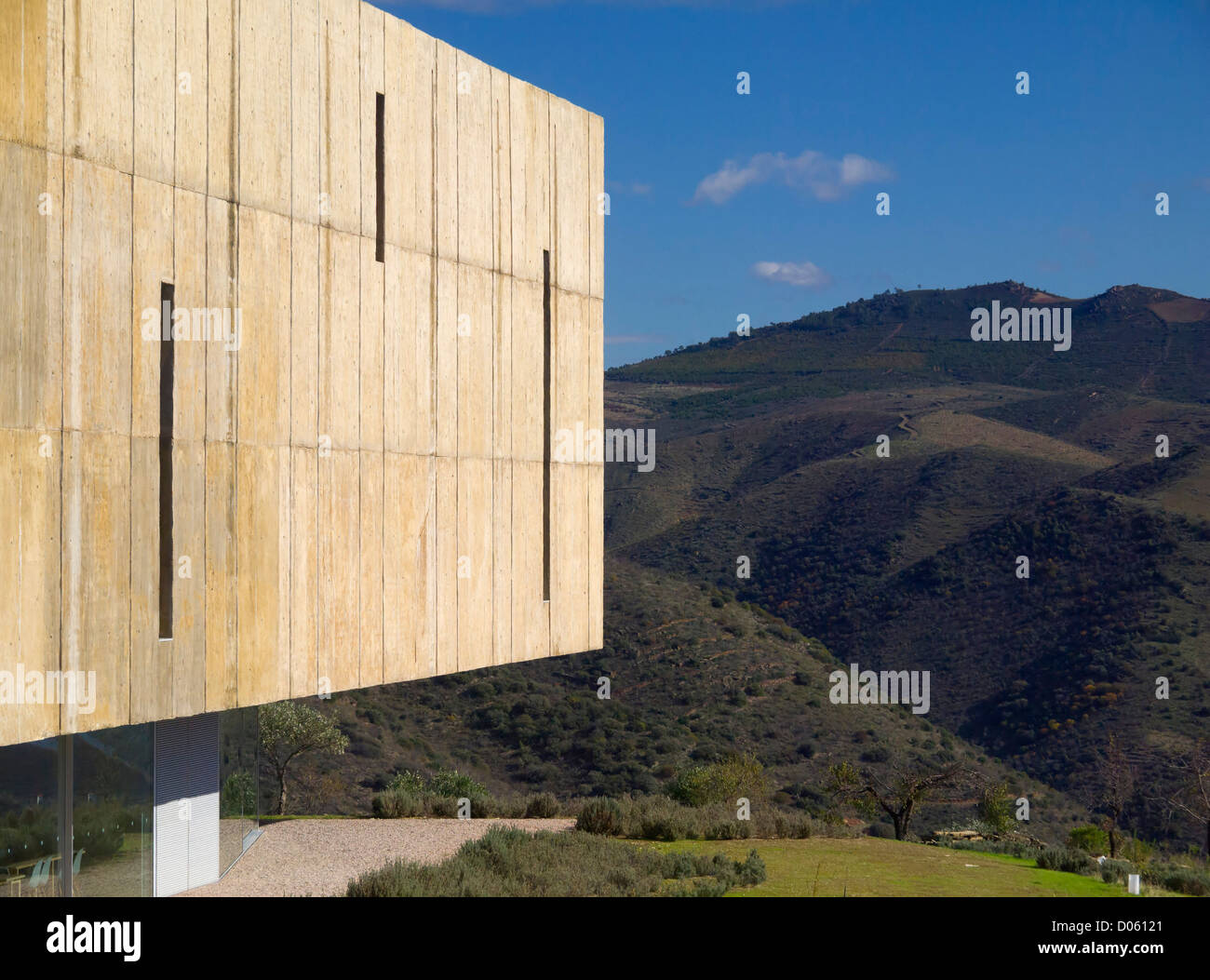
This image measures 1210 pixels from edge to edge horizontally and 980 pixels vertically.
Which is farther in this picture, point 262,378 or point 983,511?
point 983,511

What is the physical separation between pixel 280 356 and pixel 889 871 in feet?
38.2

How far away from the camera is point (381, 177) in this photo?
14609 millimetres

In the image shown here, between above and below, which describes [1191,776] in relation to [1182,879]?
below

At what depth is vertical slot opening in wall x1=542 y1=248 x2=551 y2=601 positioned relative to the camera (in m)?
17.7

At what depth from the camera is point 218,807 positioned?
57.1 ft

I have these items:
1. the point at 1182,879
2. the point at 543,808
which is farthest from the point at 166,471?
the point at 1182,879

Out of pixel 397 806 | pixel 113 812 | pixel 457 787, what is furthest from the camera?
pixel 457 787

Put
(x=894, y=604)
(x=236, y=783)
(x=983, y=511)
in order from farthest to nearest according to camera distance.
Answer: (x=983, y=511) → (x=894, y=604) → (x=236, y=783)

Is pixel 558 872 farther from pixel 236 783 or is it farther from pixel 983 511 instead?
pixel 983 511

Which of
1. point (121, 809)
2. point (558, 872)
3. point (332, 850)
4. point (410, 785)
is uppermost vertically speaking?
point (121, 809)

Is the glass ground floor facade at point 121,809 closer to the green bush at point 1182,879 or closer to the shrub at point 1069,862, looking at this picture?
the shrub at point 1069,862
